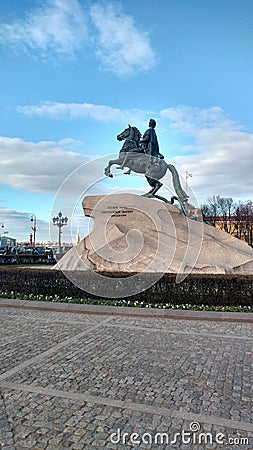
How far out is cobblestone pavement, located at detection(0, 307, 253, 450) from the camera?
3062 mm

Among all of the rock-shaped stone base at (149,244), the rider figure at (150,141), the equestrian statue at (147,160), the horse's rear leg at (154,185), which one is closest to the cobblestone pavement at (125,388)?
the rock-shaped stone base at (149,244)

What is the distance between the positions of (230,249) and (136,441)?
9.32 m

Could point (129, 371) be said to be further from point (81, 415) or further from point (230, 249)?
point (230, 249)

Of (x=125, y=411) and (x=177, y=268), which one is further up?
(x=177, y=268)

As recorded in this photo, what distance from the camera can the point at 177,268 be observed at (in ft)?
36.5

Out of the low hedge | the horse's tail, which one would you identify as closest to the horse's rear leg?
the horse's tail

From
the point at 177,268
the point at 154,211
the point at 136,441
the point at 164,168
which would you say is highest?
the point at 164,168

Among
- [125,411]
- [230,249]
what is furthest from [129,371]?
[230,249]

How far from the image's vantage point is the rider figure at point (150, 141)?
13.5 m

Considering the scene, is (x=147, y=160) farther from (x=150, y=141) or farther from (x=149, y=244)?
(x=149, y=244)

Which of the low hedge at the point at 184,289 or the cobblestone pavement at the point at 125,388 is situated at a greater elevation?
the low hedge at the point at 184,289

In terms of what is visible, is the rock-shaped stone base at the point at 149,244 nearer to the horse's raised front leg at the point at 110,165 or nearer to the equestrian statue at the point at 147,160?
the horse's raised front leg at the point at 110,165

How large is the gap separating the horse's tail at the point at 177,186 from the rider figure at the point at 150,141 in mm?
733

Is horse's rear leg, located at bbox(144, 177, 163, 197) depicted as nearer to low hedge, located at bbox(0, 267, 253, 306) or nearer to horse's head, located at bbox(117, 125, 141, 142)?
horse's head, located at bbox(117, 125, 141, 142)
